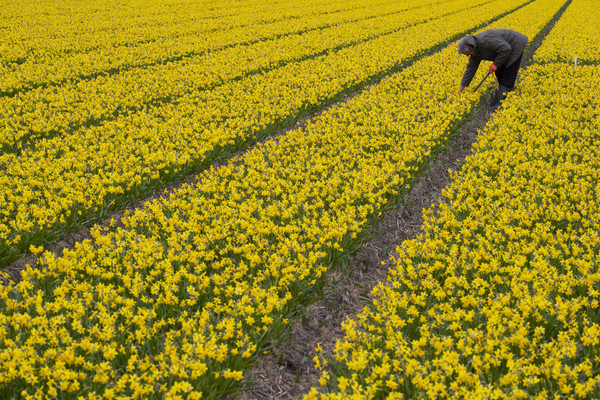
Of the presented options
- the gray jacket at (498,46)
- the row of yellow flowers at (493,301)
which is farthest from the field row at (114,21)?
the row of yellow flowers at (493,301)

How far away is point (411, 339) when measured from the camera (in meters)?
4.19

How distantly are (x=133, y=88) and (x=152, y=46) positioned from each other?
260 inches

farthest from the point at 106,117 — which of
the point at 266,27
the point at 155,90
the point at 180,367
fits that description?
the point at 266,27

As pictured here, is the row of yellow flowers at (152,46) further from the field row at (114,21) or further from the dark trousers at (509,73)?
the dark trousers at (509,73)

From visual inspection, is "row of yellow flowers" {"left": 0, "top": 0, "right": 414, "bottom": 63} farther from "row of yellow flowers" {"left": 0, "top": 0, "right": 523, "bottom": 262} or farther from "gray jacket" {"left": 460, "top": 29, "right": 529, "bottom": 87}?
"gray jacket" {"left": 460, "top": 29, "right": 529, "bottom": 87}

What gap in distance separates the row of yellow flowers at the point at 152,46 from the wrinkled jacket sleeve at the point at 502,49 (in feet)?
38.7

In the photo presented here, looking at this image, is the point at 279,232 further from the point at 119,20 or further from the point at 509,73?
the point at 119,20

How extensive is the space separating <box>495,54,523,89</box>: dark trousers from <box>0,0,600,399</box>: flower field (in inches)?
32.7

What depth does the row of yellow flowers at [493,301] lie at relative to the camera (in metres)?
3.54

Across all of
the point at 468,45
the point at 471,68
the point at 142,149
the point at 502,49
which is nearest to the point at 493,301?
the point at 142,149

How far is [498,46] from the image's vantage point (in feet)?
36.4

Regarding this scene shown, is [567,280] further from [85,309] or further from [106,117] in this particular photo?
[106,117]

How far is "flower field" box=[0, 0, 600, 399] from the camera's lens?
368cm

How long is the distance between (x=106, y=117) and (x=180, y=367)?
28.4 feet
